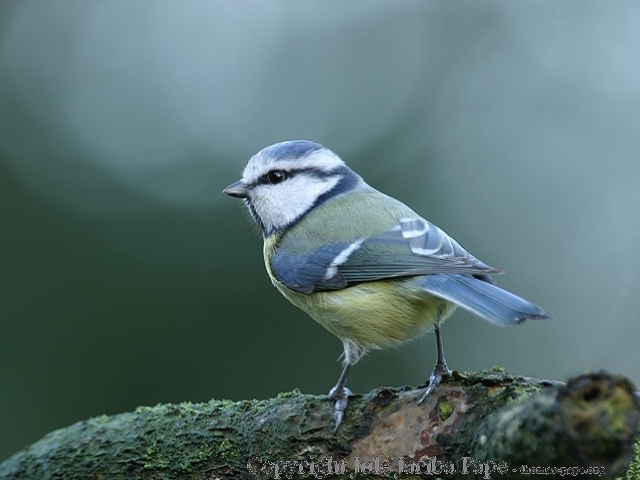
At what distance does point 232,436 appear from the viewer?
2070 millimetres

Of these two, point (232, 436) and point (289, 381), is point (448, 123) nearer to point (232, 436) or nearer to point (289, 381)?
point (289, 381)

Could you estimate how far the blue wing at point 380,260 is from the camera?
2162 millimetres

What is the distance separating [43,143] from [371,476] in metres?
4.89

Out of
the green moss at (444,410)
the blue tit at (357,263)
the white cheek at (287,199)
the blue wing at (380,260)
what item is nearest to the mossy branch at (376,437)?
the green moss at (444,410)

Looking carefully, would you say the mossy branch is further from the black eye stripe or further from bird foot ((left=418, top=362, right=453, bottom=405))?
the black eye stripe

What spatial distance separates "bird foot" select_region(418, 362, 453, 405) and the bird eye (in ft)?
3.95

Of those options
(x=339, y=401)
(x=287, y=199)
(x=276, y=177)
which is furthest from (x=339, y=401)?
(x=276, y=177)

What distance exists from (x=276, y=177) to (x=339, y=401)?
1179 millimetres

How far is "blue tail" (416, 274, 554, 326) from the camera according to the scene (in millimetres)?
1762

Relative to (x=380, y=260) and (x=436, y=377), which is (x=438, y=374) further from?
(x=380, y=260)

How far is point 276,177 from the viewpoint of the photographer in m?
2.89

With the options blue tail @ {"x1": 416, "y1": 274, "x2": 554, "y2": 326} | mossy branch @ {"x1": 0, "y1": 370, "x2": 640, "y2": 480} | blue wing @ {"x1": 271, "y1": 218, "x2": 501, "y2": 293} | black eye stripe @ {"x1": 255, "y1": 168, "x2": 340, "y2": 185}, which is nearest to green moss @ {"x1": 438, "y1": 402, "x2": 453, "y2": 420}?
mossy branch @ {"x1": 0, "y1": 370, "x2": 640, "y2": 480}

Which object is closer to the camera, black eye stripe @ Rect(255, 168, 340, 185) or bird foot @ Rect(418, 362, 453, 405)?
bird foot @ Rect(418, 362, 453, 405)

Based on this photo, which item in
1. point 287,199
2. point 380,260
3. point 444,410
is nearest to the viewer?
point 444,410
